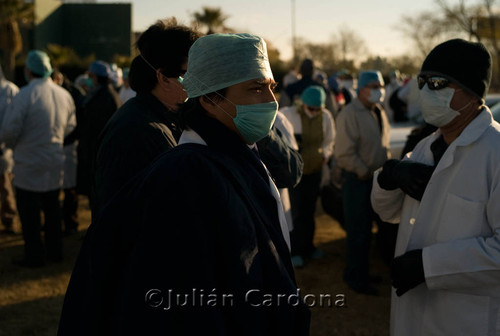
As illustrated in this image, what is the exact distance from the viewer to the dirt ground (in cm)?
484

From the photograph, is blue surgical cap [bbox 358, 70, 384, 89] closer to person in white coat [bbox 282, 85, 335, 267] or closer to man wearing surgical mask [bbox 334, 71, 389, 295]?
man wearing surgical mask [bbox 334, 71, 389, 295]

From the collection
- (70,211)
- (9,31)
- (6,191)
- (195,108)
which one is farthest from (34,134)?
(9,31)

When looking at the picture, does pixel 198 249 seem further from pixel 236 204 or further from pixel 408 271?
pixel 408 271

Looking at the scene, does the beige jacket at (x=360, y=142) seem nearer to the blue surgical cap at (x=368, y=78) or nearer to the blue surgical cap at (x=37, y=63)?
the blue surgical cap at (x=368, y=78)

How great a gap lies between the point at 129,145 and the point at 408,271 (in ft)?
4.75

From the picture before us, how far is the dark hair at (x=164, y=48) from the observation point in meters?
2.68

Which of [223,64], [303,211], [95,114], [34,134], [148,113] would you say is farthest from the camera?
[303,211]

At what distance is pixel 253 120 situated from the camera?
1.88 m

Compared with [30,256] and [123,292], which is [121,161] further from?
[30,256]

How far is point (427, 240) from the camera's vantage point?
2502 mm

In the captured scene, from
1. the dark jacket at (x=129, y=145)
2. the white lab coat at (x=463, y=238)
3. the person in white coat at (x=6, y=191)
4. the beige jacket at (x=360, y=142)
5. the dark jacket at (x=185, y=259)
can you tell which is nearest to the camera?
the dark jacket at (x=185, y=259)

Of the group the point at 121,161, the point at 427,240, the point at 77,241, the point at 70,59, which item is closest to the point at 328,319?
the point at 427,240

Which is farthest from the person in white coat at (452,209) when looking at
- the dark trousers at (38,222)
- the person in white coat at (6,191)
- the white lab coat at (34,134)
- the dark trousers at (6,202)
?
the dark trousers at (6,202)

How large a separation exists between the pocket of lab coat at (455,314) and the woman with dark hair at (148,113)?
1497 mm
